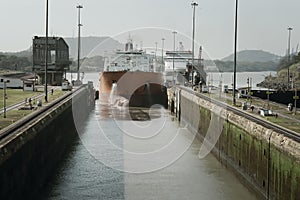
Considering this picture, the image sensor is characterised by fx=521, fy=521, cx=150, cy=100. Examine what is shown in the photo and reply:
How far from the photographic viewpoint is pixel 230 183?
90.4 feet

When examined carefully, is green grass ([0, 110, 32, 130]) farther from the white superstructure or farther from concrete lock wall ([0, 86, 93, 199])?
the white superstructure

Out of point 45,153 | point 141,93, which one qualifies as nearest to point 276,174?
point 45,153

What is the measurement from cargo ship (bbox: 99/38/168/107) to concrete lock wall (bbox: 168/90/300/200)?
36841mm

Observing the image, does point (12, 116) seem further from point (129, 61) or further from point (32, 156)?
point (129, 61)

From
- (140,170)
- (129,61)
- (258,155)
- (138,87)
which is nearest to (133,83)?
(138,87)

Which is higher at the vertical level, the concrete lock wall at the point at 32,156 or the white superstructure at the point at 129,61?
the white superstructure at the point at 129,61

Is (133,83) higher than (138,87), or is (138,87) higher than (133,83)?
(133,83)

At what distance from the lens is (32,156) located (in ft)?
77.4

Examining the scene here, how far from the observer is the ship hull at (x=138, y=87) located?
254ft

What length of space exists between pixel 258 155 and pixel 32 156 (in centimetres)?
1049

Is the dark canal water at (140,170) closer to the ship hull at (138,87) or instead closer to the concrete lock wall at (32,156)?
the concrete lock wall at (32,156)

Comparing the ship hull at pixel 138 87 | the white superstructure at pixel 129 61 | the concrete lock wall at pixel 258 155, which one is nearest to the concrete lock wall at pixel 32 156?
the concrete lock wall at pixel 258 155

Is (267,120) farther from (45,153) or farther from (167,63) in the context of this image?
(167,63)

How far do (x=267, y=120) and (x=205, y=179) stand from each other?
16.6 feet
